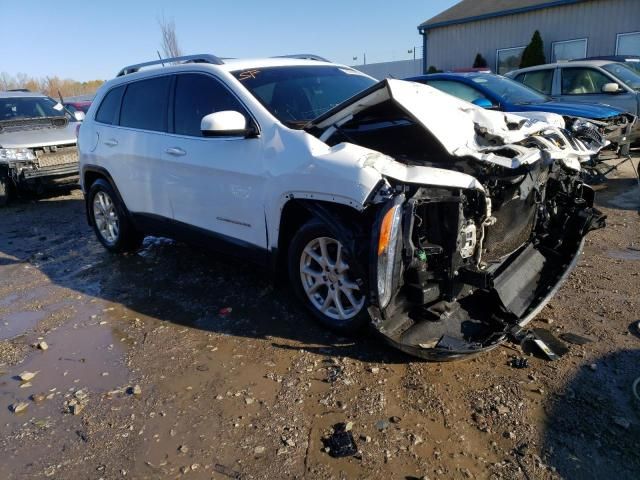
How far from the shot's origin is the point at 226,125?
355 cm

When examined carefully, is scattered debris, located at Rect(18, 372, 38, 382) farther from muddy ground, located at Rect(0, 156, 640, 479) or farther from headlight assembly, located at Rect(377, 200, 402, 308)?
headlight assembly, located at Rect(377, 200, 402, 308)

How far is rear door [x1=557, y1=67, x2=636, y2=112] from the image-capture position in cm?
868

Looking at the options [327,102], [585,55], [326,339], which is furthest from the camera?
[585,55]

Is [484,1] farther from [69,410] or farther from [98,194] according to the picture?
[69,410]

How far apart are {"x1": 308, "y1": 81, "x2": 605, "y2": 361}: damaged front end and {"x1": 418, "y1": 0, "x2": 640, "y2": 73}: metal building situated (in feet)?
58.7

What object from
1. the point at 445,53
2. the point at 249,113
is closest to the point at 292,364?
the point at 249,113

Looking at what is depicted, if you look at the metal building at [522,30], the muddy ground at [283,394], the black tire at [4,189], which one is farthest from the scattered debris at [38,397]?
the metal building at [522,30]

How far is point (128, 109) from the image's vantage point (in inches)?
203

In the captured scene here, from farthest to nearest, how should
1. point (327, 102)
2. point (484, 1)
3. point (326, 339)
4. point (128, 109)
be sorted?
1. point (484, 1)
2. point (128, 109)
3. point (327, 102)
4. point (326, 339)

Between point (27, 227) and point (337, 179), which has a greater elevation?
point (337, 179)

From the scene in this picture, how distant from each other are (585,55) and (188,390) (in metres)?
20.7

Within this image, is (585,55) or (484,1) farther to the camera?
(484,1)

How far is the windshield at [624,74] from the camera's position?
29.5 feet

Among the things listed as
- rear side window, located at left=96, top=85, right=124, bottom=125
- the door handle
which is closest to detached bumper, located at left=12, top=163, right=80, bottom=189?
rear side window, located at left=96, top=85, right=124, bottom=125
